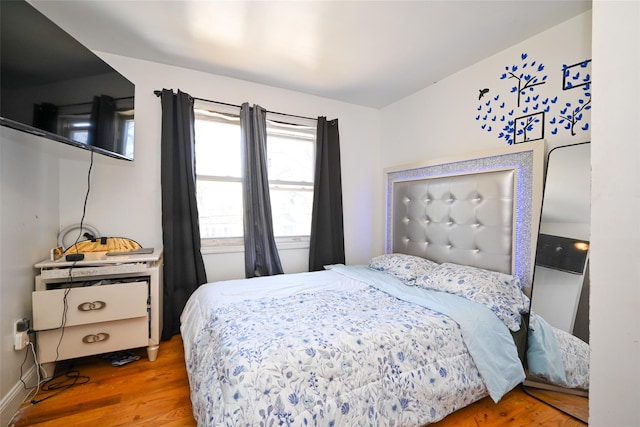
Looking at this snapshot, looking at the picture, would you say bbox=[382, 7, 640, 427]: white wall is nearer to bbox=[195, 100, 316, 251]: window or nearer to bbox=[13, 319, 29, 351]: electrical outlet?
bbox=[13, 319, 29, 351]: electrical outlet

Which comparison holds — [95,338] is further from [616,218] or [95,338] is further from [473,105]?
[473,105]

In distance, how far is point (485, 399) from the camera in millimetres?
1650

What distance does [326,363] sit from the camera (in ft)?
3.82

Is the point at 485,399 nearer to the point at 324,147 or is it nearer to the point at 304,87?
the point at 324,147

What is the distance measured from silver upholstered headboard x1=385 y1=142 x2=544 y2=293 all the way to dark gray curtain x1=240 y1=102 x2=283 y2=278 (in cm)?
143

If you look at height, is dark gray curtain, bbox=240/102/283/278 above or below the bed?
above

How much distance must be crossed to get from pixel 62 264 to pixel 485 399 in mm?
2815

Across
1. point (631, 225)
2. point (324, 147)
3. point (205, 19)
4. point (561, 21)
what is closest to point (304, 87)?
point (324, 147)

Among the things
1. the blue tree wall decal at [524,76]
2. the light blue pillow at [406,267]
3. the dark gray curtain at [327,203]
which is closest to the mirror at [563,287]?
the blue tree wall decal at [524,76]

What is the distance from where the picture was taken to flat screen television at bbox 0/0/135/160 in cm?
120

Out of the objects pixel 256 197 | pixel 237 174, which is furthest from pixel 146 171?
pixel 256 197

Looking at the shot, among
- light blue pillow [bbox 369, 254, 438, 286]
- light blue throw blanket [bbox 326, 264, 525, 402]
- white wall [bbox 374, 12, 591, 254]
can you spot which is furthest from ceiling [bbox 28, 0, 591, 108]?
light blue throw blanket [bbox 326, 264, 525, 402]

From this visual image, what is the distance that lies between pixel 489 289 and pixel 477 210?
71cm

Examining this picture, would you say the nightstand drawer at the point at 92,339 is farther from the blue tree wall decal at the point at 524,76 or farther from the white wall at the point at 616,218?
the blue tree wall decal at the point at 524,76
